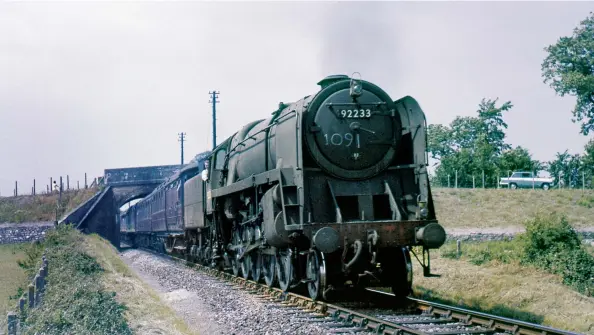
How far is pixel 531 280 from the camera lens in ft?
38.6

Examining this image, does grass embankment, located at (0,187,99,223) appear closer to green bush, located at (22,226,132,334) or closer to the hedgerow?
the hedgerow

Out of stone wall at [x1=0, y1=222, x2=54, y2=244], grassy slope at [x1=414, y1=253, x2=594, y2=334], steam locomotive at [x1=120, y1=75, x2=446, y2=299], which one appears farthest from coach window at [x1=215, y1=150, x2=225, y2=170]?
stone wall at [x1=0, y1=222, x2=54, y2=244]

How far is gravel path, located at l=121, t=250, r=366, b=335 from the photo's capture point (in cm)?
782

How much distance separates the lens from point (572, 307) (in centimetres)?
948

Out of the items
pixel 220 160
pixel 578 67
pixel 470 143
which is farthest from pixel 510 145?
pixel 220 160

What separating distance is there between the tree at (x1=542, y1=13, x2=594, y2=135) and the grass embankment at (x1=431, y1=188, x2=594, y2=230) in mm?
5624

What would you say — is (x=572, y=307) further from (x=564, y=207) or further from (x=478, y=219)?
(x=564, y=207)

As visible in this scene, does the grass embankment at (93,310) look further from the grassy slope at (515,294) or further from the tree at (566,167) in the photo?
the tree at (566,167)

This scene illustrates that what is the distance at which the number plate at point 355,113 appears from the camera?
31.2ft

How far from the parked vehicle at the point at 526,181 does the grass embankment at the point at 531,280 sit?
27375 mm

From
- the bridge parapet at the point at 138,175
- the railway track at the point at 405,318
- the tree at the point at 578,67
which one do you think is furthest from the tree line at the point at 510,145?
the railway track at the point at 405,318

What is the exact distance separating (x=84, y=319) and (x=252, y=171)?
581 centimetres

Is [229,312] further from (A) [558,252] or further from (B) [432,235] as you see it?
(A) [558,252]

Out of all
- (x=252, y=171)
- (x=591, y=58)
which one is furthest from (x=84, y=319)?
(x=591, y=58)
